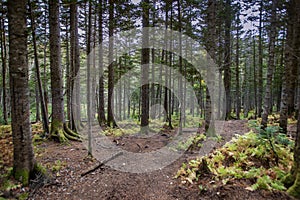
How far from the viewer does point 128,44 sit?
1830cm

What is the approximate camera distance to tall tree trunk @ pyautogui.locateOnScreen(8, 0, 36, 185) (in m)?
3.81

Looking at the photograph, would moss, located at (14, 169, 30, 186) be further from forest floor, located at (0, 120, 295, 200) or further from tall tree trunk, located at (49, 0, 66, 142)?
tall tree trunk, located at (49, 0, 66, 142)

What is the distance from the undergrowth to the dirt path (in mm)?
242

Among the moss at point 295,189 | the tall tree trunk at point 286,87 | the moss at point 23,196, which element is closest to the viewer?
the moss at point 295,189

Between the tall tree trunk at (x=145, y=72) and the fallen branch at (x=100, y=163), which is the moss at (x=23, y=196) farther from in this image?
the tall tree trunk at (x=145, y=72)

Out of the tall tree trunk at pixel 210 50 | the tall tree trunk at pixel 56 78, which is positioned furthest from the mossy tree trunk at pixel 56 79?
the tall tree trunk at pixel 210 50

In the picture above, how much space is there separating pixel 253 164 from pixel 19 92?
5924mm

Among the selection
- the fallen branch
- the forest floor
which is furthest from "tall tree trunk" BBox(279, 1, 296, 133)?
the fallen branch

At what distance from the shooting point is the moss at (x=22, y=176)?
13.1ft

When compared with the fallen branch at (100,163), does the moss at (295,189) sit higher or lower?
higher

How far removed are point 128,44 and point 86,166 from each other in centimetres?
1527

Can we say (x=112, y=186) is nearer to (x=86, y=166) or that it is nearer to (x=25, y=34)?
(x=86, y=166)

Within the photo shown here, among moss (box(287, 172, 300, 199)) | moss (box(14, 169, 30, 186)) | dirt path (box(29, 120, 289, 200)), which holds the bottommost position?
dirt path (box(29, 120, 289, 200))

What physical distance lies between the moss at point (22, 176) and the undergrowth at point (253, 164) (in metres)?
3.77
